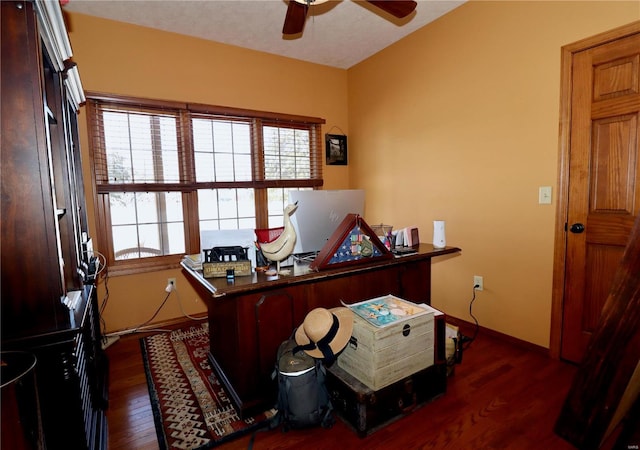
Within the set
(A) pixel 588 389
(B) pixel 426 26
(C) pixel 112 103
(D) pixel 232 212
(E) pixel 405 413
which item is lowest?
(E) pixel 405 413

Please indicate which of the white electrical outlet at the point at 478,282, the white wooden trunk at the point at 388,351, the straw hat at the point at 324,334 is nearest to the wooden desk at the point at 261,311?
the straw hat at the point at 324,334

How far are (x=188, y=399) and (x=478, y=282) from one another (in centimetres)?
241

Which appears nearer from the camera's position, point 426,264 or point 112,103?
point 426,264

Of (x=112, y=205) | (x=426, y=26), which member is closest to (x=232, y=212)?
(x=112, y=205)

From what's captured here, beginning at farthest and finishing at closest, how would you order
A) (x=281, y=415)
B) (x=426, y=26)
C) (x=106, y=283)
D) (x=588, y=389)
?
1. (x=426, y=26)
2. (x=106, y=283)
3. (x=281, y=415)
4. (x=588, y=389)

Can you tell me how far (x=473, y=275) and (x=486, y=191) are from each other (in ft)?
2.44

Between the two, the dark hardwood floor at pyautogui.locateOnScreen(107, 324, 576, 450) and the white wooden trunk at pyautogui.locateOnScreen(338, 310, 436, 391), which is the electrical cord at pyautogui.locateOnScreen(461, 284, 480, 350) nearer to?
the dark hardwood floor at pyautogui.locateOnScreen(107, 324, 576, 450)

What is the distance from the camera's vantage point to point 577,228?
221cm

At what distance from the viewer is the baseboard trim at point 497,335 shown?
8.09 ft

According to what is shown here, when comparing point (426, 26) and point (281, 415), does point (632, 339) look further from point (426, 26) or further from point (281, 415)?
point (426, 26)

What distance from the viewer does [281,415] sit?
5.77 ft

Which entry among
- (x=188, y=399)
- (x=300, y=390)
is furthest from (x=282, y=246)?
(x=188, y=399)

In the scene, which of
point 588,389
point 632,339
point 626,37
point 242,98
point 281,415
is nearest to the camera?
point 632,339

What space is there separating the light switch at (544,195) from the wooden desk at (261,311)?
1050 mm
